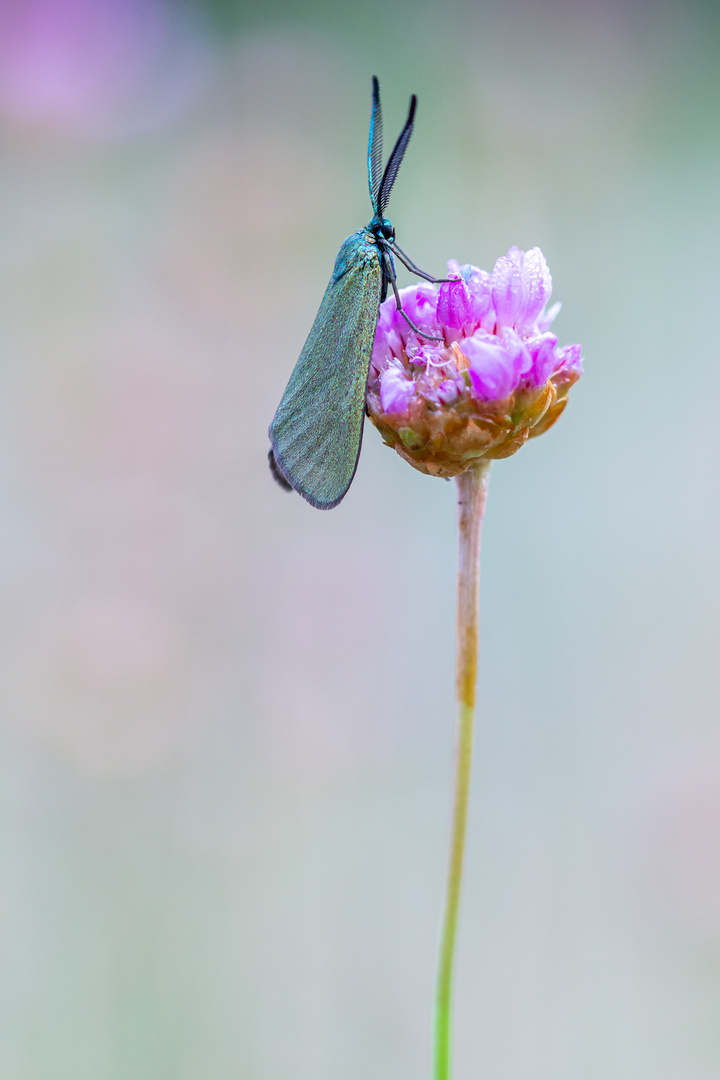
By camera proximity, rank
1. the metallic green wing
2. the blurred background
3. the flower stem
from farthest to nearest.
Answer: the blurred background < the metallic green wing < the flower stem

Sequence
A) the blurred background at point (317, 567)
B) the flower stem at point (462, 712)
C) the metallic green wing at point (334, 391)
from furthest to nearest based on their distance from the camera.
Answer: the blurred background at point (317, 567) → the metallic green wing at point (334, 391) → the flower stem at point (462, 712)

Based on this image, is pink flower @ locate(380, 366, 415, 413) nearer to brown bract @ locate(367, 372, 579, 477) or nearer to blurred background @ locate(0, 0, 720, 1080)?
brown bract @ locate(367, 372, 579, 477)

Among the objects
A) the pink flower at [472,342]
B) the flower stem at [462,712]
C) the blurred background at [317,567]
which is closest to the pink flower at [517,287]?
the pink flower at [472,342]

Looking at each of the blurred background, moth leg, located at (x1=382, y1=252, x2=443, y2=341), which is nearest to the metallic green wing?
moth leg, located at (x1=382, y1=252, x2=443, y2=341)

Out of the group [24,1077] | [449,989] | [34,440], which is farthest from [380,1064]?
[34,440]

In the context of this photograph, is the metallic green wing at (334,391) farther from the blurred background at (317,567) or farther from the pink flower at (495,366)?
the blurred background at (317,567)

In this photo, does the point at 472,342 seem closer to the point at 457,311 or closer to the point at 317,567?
the point at 457,311
